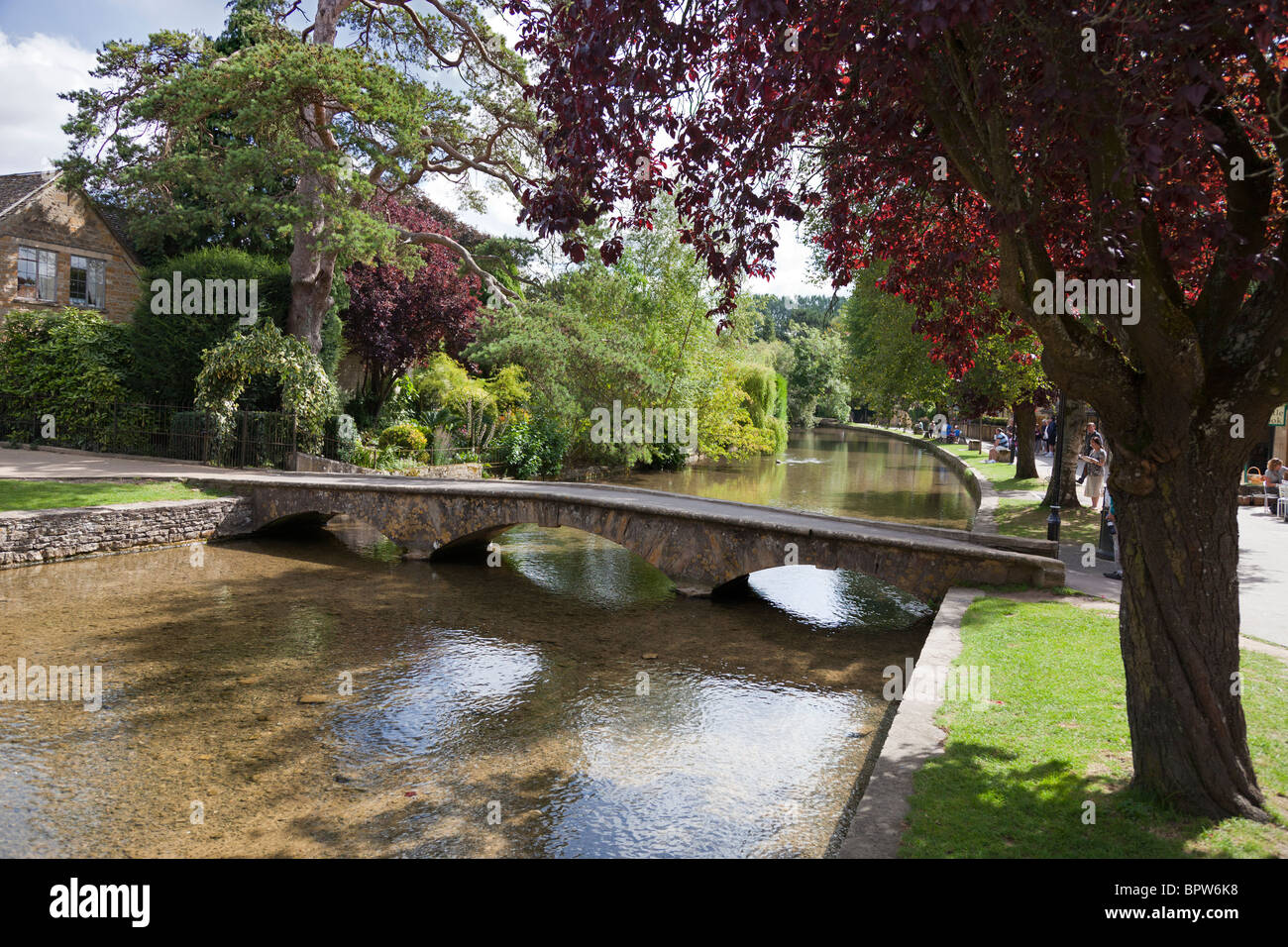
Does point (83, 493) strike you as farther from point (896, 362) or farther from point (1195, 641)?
point (896, 362)

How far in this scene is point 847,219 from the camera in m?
7.15

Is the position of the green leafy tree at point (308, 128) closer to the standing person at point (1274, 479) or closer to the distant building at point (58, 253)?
the distant building at point (58, 253)

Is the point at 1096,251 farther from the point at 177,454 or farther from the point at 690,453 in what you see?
the point at 690,453

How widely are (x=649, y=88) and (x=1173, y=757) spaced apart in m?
5.17

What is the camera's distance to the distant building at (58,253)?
26.4 meters

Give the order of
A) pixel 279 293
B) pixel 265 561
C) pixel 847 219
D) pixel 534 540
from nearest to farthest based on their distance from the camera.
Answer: pixel 847 219
pixel 265 561
pixel 534 540
pixel 279 293

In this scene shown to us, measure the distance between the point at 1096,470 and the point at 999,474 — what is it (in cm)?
1154

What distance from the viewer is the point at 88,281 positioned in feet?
94.1

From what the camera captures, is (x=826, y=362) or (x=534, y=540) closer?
(x=534, y=540)

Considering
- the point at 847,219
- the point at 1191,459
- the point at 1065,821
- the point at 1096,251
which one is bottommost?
the point at 1065,821

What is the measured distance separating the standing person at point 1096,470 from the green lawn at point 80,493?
19.6m

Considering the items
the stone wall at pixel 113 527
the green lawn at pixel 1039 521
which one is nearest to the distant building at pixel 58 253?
the stone wall at pixel 113 527

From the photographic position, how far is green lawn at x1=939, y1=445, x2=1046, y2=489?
83.7 feet
